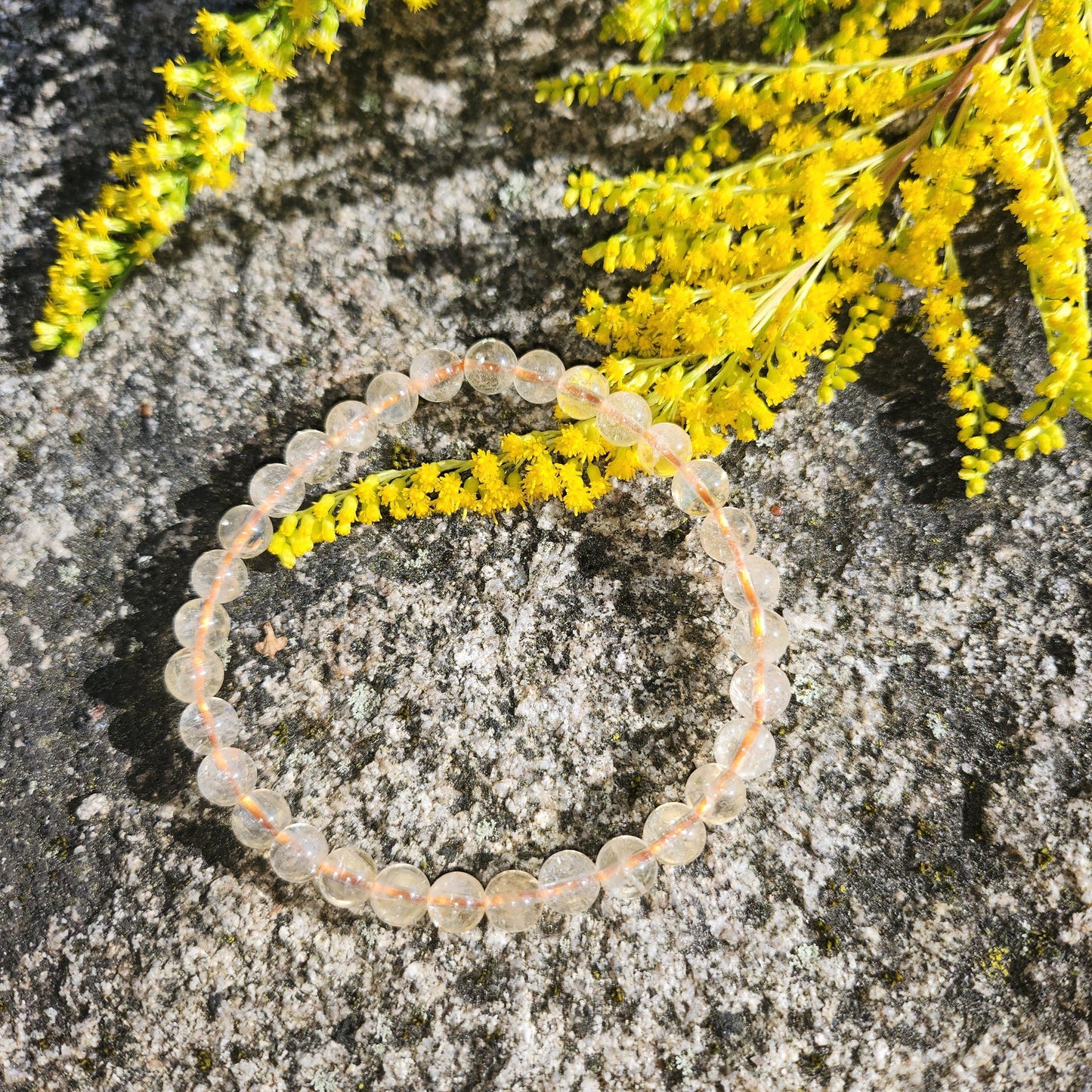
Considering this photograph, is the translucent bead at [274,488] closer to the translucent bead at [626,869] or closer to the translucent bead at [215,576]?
the translucent bead at [215,576]

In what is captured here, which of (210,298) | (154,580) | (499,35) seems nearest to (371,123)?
(499,35)

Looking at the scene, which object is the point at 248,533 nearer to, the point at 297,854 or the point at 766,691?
the point at 297,854

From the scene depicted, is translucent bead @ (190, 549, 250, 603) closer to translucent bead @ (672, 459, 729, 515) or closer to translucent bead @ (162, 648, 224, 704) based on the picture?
translucent bead @ (162, 648, 224, 704)

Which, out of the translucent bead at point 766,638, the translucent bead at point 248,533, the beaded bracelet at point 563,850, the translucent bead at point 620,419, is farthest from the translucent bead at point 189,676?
the translucent bead at point 766,638

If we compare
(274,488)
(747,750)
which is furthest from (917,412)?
(274,488)

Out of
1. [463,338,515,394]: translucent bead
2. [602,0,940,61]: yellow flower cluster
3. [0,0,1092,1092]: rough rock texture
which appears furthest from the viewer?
[463,338,515,394]: translucent bead

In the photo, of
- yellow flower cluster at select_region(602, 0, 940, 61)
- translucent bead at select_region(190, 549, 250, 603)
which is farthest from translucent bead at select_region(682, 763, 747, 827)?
yellow flower cluster at select_region(602, 0, 940, 61)
